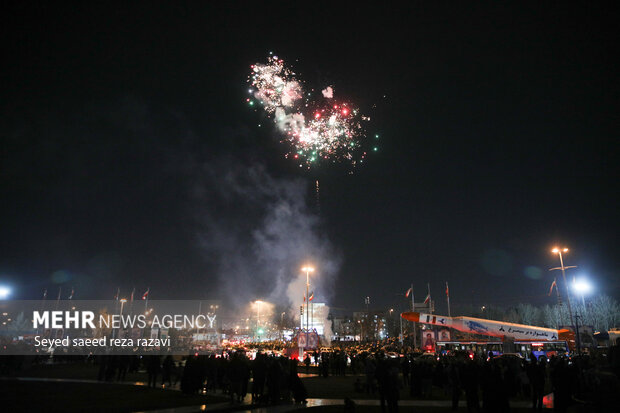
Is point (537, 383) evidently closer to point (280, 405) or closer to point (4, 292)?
point (280, 405)

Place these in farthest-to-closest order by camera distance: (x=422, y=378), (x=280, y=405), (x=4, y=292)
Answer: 1. (x=4, y=292)
2. (x=422, y=378)
3. (x=280, y=405)

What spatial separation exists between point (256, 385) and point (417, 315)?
2940 cm

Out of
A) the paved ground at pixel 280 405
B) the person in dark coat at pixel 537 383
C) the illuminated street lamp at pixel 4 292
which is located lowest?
the paved ground at pixel 280 405

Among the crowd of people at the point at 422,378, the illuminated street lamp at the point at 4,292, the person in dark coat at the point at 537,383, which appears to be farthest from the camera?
the illuminated street lamp at the point at 4,292

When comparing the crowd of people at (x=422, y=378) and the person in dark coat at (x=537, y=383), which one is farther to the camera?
the person in dark coat at (x=537, y=383)

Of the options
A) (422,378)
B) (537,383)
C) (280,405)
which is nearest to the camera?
(537,383)

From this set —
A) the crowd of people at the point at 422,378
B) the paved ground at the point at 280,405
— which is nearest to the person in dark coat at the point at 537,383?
the crowd of people at the point at 422,378

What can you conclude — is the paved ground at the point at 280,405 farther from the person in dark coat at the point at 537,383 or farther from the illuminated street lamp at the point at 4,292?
the illuminated street lamp at the point at 4,292

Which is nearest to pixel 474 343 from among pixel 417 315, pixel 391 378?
pixel 417 315

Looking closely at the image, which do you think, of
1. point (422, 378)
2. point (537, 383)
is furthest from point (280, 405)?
point (537, 383)

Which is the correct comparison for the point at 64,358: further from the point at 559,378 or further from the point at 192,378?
the point at 559,378

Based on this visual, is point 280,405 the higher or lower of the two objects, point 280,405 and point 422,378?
the lower

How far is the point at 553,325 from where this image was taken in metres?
98.8

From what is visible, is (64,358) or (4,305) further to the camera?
(4,305)
